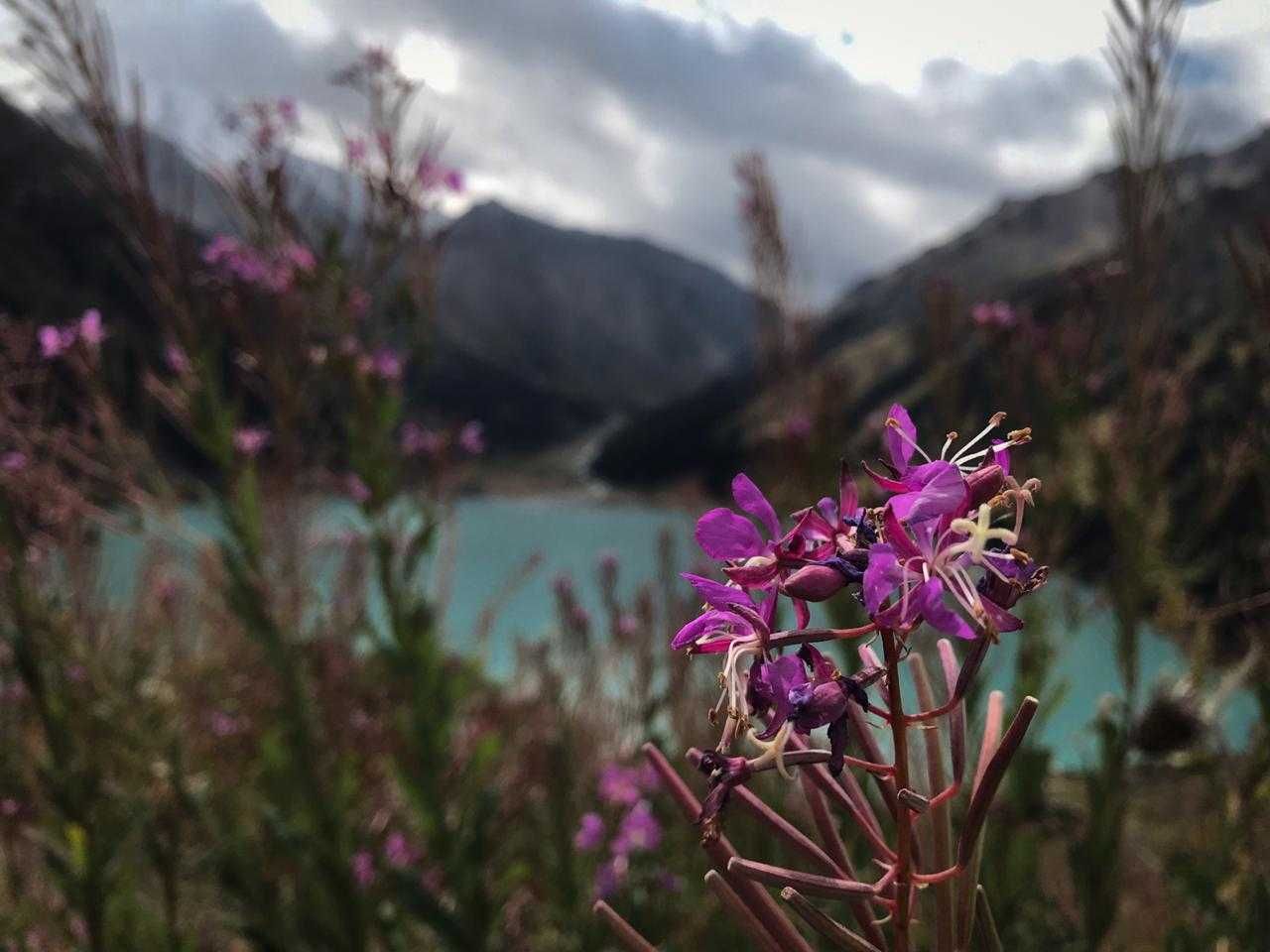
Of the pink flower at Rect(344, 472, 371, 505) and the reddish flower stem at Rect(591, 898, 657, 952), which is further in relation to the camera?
the pink flower at Rect(344, 472, 371, 505)

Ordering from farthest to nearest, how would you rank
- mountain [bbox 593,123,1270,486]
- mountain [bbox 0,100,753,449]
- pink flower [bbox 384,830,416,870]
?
1. mountain [bbox 593,123,1270,486]
2. mountain [bbox 0,100,753,449]
3. pink flower [bbox 384,830,416,870]

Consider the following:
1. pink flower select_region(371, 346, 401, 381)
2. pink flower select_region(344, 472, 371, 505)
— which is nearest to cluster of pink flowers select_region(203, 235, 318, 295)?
pink flower select_region(371, 346, 401, 381)

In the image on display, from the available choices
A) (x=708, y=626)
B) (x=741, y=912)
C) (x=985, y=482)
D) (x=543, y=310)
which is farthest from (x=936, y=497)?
(x=543, y=310)

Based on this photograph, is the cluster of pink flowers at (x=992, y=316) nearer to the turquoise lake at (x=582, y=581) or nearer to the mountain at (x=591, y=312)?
the turquoise lake at (x=582, y=581)

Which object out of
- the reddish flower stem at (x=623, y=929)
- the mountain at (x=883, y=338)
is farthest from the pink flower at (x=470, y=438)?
the mountain at (x=883, y=338)

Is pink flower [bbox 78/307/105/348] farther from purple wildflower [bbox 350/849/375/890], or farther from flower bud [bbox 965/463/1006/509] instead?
flower bud [bbox 965/463/1006/509]

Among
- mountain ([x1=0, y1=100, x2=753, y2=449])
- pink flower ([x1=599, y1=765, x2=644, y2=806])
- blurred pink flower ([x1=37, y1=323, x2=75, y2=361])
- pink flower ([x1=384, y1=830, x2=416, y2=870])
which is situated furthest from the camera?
mountain ([x1=0, y1=100, x2=753, y2=449])
